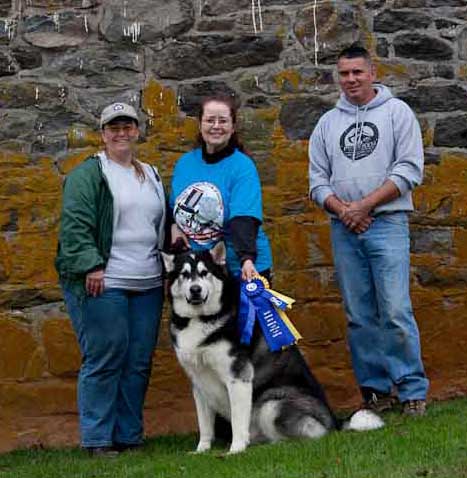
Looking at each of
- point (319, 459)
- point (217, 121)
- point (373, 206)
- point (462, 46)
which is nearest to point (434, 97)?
point (462, 46)

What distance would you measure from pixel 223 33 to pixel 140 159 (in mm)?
995

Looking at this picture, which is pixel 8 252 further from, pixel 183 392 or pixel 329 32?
pixel 329 32

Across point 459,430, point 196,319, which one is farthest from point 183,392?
point 459,430

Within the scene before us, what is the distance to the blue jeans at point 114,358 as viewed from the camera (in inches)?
263

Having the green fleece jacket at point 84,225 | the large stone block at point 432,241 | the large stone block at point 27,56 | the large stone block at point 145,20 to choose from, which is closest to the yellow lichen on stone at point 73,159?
the large stone block at point 27,56

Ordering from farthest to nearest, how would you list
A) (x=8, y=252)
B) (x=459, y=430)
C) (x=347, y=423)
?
(x=8, y=252)
(x=347, y=423)
(x=459, y=430)

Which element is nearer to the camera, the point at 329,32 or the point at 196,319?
the point at 196,319

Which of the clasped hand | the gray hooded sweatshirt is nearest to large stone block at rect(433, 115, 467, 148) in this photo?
the gray hooded sweatshirt

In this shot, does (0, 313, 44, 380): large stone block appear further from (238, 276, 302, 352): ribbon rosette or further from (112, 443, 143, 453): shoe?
(238, 276, 302, 352): ribbon rosette

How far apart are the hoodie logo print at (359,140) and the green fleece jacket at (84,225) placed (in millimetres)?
1410

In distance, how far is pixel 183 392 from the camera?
7.90m

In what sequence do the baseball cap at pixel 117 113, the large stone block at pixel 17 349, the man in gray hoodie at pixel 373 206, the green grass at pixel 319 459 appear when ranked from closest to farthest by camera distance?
1. the green grass at pixel 319 459
2. the baseball cap at pixel 117 113
3. the man in gray hoodie at pixel 373 206
4. the large stone block at pixel 17 349

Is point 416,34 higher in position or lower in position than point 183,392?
higher

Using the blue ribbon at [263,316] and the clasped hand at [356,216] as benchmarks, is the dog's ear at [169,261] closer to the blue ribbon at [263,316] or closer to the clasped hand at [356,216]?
the blue ribbon at [263,316]
